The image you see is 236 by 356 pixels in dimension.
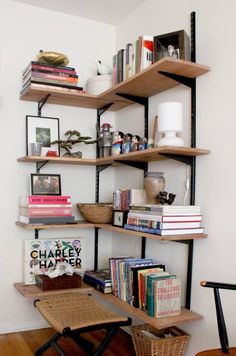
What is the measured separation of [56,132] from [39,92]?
383mm

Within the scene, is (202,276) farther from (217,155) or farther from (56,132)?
(56,132)

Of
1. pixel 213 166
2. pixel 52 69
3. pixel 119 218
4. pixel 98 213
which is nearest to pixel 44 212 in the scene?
pixel 98 213

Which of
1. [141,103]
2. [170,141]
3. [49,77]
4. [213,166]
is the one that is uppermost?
[49,77]

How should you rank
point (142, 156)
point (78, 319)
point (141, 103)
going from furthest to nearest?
1. point (141, 103)
2. point (142, 156)
3. point (78, 319)

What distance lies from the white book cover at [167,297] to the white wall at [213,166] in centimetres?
15

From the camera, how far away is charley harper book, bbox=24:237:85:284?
2893 mm

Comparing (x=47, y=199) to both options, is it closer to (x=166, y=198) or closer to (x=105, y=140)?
(x=105, y=140)

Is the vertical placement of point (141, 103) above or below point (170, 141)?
above

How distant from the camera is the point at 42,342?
8.89ft

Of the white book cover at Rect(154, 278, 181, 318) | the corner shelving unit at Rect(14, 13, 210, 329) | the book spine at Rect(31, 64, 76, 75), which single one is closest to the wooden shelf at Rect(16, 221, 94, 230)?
the corner shelving unit at Rect(14, 13, 210, 329)

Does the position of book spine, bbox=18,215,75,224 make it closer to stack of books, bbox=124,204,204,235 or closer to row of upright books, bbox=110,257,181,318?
row of upright books, bbox=110,257,181,318

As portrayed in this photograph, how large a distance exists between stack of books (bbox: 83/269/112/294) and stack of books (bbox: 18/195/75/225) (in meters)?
0.44

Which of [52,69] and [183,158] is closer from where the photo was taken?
[183,158]

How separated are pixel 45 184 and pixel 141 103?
3.07 ft
